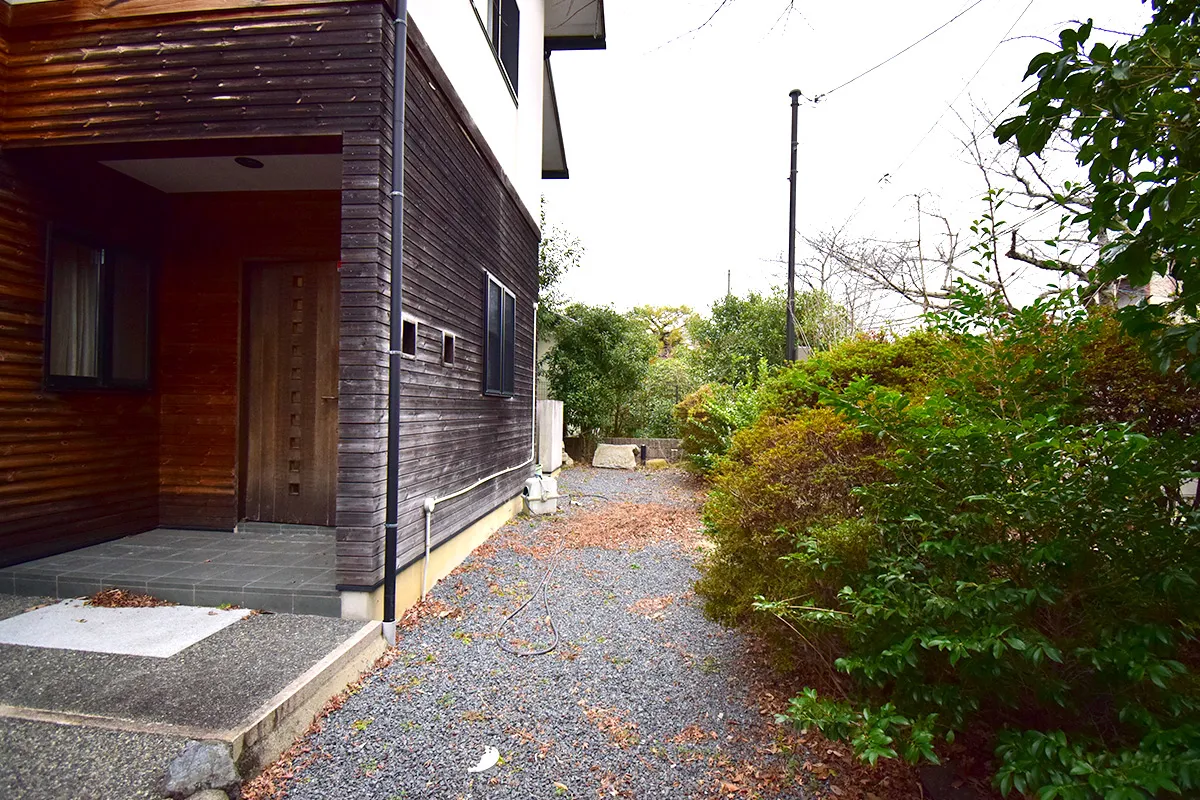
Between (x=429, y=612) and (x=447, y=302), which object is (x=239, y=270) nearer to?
(x=447, y=302)

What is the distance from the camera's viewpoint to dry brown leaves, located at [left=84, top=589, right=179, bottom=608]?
3.31 m

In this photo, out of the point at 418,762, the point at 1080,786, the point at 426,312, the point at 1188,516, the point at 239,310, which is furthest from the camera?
the point at 239,310

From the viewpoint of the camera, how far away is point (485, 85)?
5758 mm

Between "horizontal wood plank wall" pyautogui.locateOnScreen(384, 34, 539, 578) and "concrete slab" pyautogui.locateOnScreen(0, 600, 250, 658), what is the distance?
108cm

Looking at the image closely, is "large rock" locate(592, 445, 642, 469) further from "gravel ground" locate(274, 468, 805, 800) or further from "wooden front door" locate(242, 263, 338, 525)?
"wooden front door" locate(242, 263, 338, 525)

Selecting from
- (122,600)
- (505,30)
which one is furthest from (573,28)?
(122,600)

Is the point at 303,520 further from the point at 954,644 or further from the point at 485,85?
the point at 954,644

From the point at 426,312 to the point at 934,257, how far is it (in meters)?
4.81

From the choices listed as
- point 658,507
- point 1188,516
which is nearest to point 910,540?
point 1188,516

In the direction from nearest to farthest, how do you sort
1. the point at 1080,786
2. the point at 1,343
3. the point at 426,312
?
the point at 1080,786
the point at 1,343
the point at 426,312

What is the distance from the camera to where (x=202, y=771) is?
2031 millimetres

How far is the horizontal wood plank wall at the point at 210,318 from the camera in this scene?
4.69m

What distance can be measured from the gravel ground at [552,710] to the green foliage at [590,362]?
28.6 feet

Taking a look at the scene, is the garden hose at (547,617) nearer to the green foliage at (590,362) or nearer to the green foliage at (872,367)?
the green foliage at (872,367)
